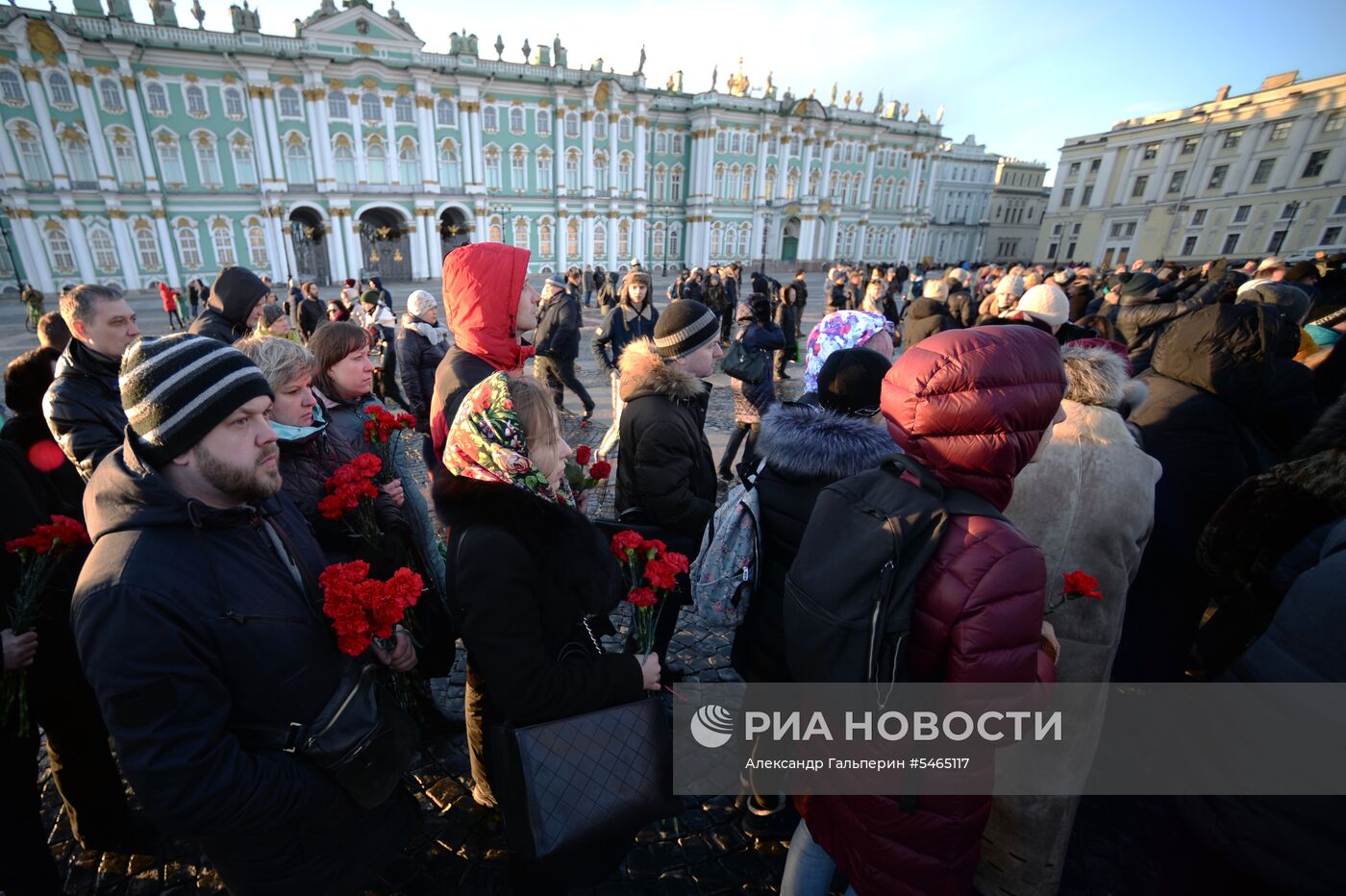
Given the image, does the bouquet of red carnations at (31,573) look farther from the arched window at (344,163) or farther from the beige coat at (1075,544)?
the arched window at (344,163)

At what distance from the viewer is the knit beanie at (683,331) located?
10.1ft

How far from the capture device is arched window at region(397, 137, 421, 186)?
3269 centimetres

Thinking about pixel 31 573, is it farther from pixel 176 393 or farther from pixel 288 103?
pixel 288 103

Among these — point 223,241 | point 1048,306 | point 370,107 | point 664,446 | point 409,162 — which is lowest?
point 223,241

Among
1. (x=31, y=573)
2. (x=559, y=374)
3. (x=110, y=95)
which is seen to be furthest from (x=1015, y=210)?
(x=31, y=573)

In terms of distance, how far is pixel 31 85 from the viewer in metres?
25.0

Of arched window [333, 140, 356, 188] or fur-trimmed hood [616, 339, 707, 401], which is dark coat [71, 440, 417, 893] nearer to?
fur-trimmed hood [616, 339, 707, 401]

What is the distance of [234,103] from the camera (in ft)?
95.7

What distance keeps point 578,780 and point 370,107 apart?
39.7 metres

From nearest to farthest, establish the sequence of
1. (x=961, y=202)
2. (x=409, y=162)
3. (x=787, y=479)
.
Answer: (x=787, y=479) < (x=409, y=162) < (x=961, y=202)

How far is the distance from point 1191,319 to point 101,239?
133 feet

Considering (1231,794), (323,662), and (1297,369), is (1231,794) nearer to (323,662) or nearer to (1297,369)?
(323,662)

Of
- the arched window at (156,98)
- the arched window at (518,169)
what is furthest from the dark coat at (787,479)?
the arched window at (156,98)

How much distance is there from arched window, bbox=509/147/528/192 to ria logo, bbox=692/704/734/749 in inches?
1545
